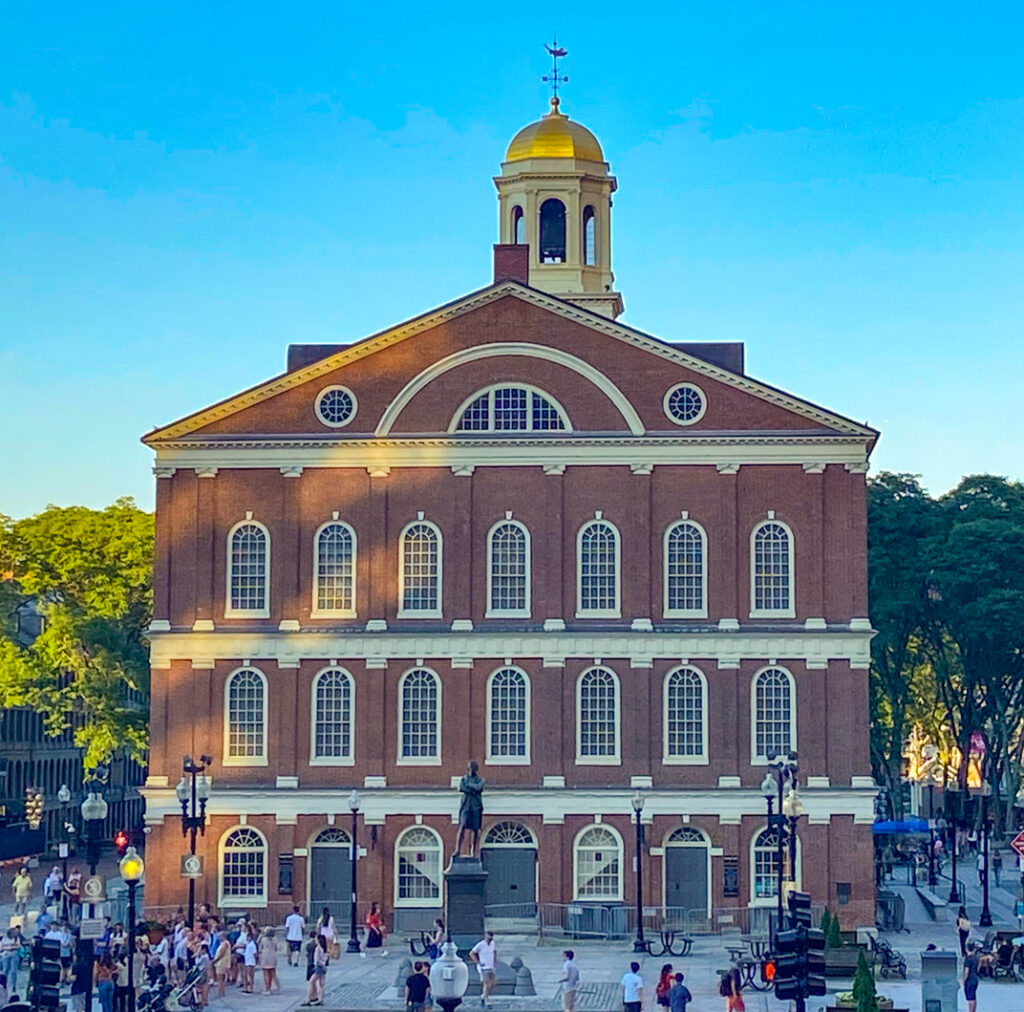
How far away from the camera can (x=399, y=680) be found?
5916 centimetres

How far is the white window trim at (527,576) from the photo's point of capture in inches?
2327

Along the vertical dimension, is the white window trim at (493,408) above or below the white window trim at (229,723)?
above

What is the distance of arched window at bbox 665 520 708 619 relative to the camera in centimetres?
5875

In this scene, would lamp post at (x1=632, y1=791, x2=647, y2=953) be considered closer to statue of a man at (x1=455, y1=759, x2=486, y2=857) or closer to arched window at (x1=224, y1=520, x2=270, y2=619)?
statue of a man at (x1=455, y1=759, x2=486, y2=857)

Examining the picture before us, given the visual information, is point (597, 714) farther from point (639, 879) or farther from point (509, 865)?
point (639, 879)

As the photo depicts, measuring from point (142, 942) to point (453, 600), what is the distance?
1687cm

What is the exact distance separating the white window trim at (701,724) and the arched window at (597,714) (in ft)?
4.43

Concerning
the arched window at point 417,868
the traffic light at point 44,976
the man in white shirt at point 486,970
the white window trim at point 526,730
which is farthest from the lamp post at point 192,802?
the traffic light at point 44,976

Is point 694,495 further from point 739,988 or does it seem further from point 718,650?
point 739,988

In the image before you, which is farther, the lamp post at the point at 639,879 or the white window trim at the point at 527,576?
the white window trim at the point at 527,576

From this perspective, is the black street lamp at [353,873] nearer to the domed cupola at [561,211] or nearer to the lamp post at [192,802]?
the lamp post at [192,802]

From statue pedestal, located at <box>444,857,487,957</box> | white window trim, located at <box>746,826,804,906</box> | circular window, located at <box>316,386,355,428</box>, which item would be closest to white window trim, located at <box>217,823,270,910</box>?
statue pedestal, located at <box>444,857,487,957</box>

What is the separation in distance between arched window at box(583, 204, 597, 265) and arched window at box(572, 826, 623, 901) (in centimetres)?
2040

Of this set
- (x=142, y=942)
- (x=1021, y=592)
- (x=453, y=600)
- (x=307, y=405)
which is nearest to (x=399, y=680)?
(x=453, y=600)
